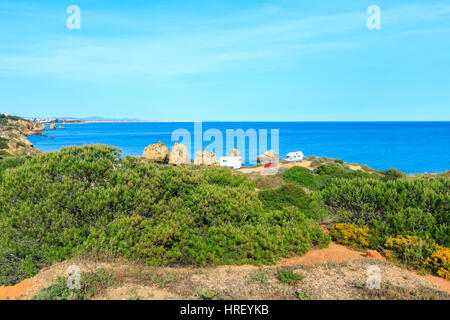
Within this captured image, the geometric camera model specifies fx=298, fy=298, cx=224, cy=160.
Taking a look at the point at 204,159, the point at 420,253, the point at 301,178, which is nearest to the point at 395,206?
the point at 420,253

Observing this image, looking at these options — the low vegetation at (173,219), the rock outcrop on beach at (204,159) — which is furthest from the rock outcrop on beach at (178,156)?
the low vegetation at (173,219)

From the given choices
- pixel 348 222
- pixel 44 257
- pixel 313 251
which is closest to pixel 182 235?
pixel 44 257

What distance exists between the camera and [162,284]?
5750 mm

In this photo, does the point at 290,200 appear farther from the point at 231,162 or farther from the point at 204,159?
the point at 204,159

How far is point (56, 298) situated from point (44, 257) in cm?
219

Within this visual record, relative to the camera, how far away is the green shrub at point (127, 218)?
6.91m

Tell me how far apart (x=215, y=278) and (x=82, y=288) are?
2552mm

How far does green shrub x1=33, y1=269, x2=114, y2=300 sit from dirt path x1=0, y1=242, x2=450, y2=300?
0.70ft

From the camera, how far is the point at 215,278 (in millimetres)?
6297

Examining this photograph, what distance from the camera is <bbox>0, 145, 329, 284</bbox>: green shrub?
6.91 metres

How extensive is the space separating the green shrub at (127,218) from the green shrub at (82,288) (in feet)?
3.53

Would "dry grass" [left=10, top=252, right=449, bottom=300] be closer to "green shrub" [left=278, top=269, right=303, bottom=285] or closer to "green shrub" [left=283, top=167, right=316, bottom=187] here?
"green shrub" [left=278, top=269, right=303, bottom=285]

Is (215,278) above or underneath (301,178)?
underneath

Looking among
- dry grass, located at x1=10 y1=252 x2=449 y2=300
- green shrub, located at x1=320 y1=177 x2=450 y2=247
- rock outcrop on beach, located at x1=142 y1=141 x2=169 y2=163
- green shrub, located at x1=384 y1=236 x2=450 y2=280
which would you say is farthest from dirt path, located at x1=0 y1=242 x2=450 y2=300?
rock outcrop on beach, located at x1=142 y1=141 x2=169 y2=163
